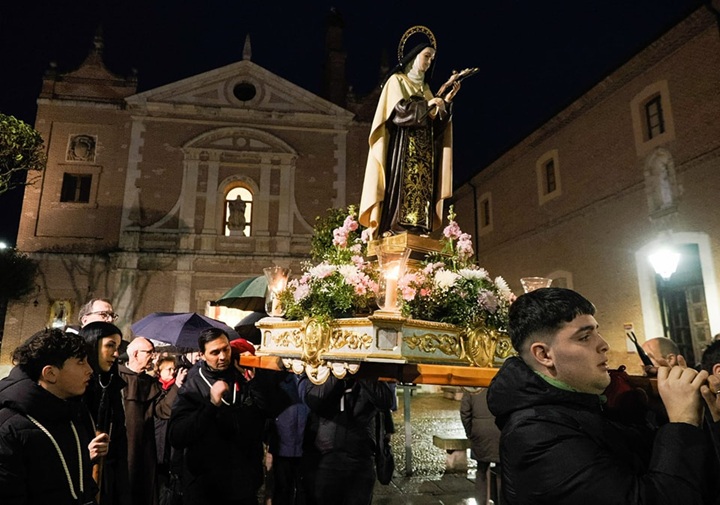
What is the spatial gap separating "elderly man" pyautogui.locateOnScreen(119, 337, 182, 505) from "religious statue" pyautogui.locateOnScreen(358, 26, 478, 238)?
7.88 feet

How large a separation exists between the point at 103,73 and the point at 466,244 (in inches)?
848

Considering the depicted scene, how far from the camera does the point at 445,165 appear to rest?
4.55 metres

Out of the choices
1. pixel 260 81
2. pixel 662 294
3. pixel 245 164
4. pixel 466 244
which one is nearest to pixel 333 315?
pixel 466 244

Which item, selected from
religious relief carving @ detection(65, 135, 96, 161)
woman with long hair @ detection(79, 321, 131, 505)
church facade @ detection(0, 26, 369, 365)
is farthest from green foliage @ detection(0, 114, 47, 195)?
woman with long hair @ detection(79, 321, 131, 505)

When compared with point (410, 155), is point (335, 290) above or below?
below

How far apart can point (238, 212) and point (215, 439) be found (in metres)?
17.0

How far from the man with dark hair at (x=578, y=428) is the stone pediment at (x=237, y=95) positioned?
20.4 meters

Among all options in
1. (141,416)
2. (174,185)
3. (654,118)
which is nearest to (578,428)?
(141,416)

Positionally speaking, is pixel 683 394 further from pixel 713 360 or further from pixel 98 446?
pixel 98 446

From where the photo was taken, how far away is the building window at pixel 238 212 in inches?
766

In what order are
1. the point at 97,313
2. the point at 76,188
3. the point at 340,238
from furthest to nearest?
the point at 76,188 → the point at 97,313 → the point at 340,238

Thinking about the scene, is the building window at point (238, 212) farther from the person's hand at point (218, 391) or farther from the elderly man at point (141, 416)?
the person's hand at point (218, 391)

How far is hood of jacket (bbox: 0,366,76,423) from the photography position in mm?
2309

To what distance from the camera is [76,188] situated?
19234 millimetres
